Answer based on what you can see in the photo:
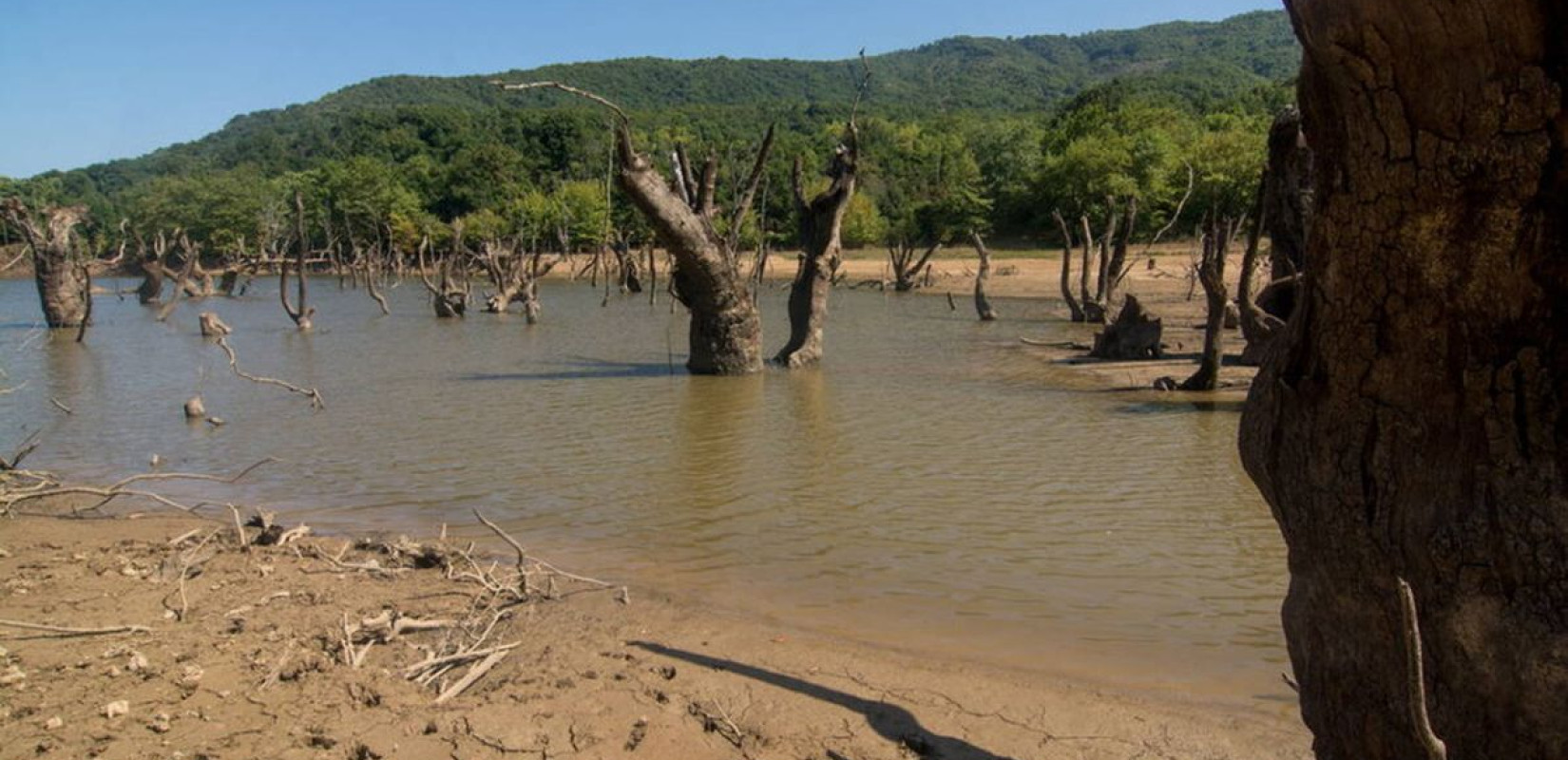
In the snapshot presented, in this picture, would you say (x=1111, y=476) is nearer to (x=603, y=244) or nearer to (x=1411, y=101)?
(x=1411, y=101)

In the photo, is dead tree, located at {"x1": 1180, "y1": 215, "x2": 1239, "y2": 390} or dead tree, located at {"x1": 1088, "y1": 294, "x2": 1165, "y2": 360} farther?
dead tree, located at {"x1": 1088, "y1": 294, "x2": 1165, "y2": 360}

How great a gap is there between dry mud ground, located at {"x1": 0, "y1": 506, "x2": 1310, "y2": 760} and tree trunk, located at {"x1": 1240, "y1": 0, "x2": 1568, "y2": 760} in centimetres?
181

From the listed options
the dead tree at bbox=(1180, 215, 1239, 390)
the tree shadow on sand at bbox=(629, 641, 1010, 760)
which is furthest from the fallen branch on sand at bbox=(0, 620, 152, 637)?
the dead tree at bbox=(1180, 215, 1239, 390)

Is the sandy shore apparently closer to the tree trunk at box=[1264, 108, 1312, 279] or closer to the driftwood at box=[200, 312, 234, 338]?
the tree trunk at box=[1264, 108, 1312, 279]

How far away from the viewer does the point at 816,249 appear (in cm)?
1558

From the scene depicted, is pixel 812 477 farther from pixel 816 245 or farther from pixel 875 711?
pixel 816 245

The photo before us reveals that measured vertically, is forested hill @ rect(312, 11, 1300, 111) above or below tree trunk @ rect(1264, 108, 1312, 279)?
above

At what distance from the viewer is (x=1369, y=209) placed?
2346 mm

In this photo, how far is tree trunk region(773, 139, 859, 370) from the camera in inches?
600

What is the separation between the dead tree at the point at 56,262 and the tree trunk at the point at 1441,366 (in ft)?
83.6

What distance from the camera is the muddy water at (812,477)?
18.9 ft

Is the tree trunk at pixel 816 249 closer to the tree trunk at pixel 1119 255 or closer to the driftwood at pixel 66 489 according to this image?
the tree trunk at pixel 1119 255

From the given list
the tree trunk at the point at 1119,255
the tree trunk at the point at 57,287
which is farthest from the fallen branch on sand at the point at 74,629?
the tree trunk at the point at 57,287

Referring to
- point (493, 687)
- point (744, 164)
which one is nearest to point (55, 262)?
point (744, 164)
